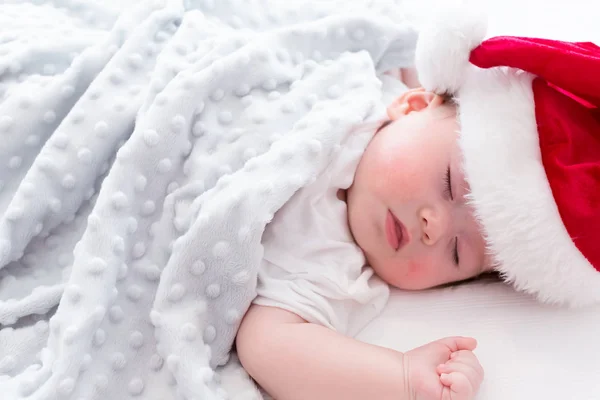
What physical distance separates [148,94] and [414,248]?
1.39 feet

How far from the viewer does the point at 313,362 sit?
2.34 feet

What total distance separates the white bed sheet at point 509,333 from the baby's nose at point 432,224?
0.11 meters

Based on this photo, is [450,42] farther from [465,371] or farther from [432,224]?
[465,371]

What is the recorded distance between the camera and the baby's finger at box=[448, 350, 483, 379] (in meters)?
0.72

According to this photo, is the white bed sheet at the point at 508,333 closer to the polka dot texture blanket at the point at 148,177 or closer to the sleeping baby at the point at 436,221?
the sleeping baby at the point at 436,221

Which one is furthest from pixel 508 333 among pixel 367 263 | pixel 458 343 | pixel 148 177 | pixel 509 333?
pixel 148 177

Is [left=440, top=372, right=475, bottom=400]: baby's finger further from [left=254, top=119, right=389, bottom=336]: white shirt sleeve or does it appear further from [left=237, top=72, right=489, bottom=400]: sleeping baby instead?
[left=254, top=119, right=389, bottom=336]: white shirt sleeve

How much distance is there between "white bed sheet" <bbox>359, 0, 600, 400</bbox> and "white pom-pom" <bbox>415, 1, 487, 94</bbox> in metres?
0.30

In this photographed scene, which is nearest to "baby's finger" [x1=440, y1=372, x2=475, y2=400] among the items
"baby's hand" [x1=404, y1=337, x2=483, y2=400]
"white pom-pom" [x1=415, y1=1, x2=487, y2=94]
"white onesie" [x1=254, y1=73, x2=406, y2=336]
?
"baby's hand" [x1=404, y1=337, x2=483, y2=400]

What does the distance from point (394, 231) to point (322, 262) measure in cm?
11

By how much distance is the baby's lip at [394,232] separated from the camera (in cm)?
83

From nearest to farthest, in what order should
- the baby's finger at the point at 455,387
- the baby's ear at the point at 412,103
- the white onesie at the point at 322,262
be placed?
the baby's finger at the point at 455,387 < the white onesie at the point at 322,262 < the baby's ear at the point at 412,103

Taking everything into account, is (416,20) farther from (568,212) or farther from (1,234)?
(1,234)

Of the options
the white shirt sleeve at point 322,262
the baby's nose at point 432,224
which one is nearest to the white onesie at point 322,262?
the white shirt sleeve at point 322,262
